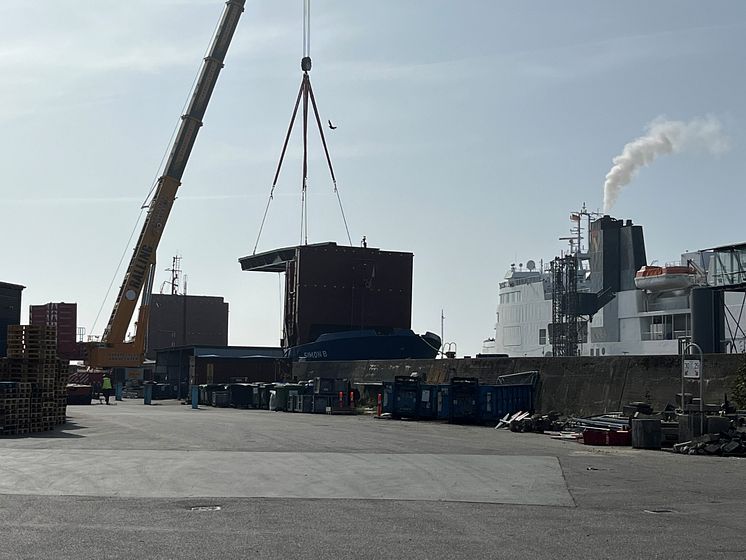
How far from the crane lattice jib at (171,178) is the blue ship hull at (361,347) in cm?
1181

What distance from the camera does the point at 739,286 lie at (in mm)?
37406

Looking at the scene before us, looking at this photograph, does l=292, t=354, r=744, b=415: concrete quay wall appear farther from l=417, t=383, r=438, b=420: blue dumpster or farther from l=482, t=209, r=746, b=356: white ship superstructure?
l=482, t=209, r=746, b=356: white ship superstructure

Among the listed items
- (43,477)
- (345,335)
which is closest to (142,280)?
(345,335)

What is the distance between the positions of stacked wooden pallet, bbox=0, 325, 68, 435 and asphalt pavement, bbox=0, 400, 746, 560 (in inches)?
107

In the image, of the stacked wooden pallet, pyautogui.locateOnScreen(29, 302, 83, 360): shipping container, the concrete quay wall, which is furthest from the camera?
pyautogui.locateOnScreen(29, 302, 83, 360): shipping container

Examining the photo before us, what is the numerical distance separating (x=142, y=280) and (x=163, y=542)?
38.3 m

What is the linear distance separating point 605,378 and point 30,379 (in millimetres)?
15870

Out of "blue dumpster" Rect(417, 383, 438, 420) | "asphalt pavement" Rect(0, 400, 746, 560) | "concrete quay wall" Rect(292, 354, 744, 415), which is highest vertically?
"concrete quay wall" Rect(292, 354, 744, 415)

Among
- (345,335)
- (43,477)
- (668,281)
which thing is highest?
(668,281)

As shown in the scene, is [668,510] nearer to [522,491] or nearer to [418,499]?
[522,491]

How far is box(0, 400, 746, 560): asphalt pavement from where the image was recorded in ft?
29.3

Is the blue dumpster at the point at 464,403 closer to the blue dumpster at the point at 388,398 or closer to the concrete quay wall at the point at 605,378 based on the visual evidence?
Result: the concrete quay wall at the point at 605,378

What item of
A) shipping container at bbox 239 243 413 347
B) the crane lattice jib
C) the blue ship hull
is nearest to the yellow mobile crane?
the crane lattice jib

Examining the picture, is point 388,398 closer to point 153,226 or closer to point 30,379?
point 30,379
